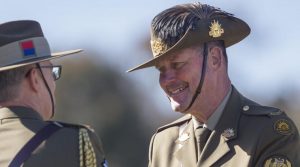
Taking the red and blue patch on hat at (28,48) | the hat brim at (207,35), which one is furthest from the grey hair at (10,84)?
the hat brim at (207,35)

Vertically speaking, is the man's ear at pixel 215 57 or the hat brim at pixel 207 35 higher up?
the hat brim at pixel 207 35

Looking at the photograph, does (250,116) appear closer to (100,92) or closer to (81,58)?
(100,92)

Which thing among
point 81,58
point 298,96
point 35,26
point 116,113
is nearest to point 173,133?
point 35,26

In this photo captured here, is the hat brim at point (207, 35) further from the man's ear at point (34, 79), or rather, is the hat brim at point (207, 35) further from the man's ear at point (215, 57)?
the man's ear at point (34, 79)

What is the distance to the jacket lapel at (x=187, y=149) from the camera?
7.50 meters

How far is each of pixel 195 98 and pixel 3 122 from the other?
4.45 feet

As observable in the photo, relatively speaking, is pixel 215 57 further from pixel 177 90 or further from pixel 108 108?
pixel 108 108

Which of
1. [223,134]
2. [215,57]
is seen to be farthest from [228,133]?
[215,57]

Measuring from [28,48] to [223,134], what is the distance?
1456 millimetres

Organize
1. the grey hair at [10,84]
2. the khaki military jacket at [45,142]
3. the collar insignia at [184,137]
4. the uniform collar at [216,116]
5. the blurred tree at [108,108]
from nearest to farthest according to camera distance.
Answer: the khaki military jacket at [45,142] < the grey hair at [10,84] < the uniform collar at [216,116] < the collar insignia at [184,137] < the blurred tree at [108,108]

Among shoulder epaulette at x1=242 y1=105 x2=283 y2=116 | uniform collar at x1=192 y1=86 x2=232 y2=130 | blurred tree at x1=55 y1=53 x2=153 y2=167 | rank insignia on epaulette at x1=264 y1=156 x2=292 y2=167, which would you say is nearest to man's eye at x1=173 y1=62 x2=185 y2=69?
uniform collar at x1=192 y1=86 x2=232 y2=130

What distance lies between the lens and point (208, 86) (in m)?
7.32

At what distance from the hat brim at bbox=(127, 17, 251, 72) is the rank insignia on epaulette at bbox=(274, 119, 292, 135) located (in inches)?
28.0

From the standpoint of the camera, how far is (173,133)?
7836 mm
